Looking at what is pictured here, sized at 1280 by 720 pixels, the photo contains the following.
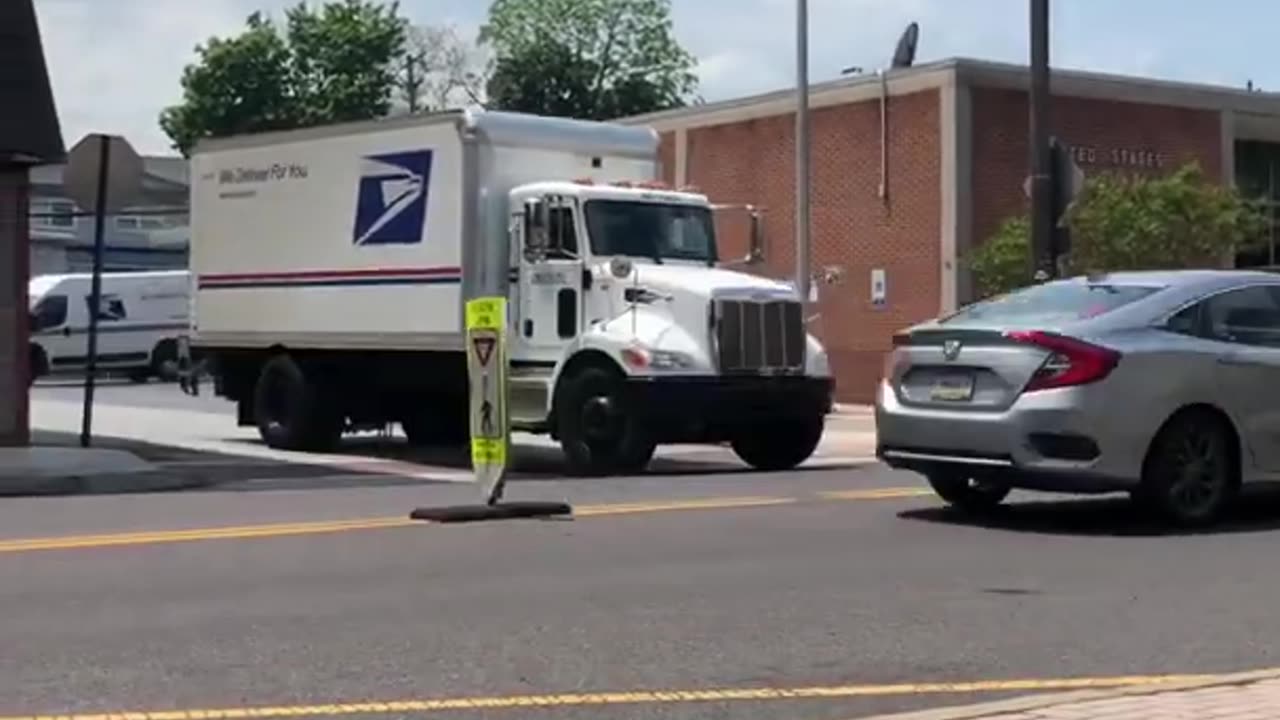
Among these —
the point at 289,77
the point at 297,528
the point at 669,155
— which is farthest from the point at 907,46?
the point at 289,77

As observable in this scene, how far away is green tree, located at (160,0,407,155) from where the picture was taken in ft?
291

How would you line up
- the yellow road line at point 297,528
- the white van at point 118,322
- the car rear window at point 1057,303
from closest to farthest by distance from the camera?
the yellow road line at point 297,528
the car rear window at point 1057,303
the white van at point 118,322

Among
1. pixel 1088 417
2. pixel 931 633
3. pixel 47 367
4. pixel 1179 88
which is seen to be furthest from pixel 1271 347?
pixel 47 367

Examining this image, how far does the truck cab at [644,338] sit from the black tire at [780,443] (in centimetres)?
2

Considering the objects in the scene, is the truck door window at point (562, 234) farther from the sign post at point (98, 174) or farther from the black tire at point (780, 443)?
the sign post at point (98, 174)

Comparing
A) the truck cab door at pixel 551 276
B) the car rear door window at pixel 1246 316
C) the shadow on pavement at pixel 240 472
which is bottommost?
the shadow on pavement at pixel 240 472

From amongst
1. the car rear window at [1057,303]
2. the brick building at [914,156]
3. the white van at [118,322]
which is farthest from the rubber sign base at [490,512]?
the white van at [118,322]

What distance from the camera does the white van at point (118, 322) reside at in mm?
45938

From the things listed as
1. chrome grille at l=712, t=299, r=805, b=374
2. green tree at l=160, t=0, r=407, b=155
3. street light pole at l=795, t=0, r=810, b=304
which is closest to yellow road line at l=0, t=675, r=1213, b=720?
chrome grille at l=712, t=299, r=805, b=374

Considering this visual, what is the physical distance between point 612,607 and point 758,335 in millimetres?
9758

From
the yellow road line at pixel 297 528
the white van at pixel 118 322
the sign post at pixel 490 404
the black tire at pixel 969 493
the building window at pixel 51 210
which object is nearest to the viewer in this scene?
the yellow road line at pixel 297 528

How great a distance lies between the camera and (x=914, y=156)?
3462 centimetres

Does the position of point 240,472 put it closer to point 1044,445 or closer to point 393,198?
point 393,198

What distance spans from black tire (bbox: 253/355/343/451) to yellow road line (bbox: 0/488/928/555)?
7.84m
